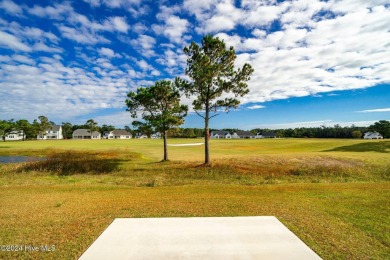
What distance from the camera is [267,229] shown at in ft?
20.3

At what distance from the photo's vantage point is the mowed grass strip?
5.45m

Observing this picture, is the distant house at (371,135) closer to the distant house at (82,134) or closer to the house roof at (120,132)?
the house roof at (120,132)

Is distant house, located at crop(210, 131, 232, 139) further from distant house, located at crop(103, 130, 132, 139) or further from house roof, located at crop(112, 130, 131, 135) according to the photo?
distant house, located at crop(103, 130, 132, 139)

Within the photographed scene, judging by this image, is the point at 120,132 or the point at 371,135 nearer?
the point at 371,135

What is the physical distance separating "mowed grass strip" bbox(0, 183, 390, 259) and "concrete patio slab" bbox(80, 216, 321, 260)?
1.26 feet

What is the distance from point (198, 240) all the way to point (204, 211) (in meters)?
2.15

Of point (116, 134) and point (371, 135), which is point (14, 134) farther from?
point (371, 135)

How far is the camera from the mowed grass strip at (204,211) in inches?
214

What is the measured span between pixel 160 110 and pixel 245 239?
24.4 metres

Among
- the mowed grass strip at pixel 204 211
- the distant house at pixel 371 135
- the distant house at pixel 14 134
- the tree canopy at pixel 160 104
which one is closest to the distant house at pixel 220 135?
the distant house at pixel 371 135

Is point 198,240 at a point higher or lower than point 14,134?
lower

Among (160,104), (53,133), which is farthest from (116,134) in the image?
(160,104)

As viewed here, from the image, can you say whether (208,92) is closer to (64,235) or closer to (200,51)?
(200,51)

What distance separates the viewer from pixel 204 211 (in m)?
7.69
